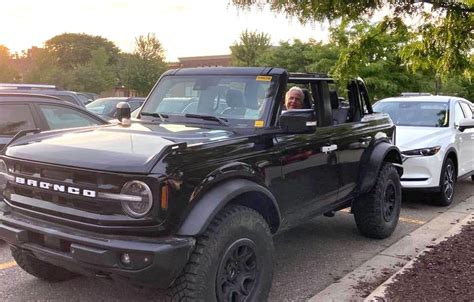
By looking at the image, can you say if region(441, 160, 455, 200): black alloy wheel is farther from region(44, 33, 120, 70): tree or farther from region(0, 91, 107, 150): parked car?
region(44, 33, 120, 70): tree

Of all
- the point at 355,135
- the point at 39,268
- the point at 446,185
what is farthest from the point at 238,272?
the point at 446,185

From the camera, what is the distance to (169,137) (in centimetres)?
369

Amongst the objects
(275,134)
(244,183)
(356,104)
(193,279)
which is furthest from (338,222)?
(193,279)

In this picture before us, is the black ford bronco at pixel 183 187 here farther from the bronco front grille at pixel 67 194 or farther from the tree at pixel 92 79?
the tree at pixel 92 79

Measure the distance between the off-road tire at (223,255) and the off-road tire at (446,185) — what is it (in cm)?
477

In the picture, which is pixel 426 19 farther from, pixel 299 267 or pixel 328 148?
pixel 299 267

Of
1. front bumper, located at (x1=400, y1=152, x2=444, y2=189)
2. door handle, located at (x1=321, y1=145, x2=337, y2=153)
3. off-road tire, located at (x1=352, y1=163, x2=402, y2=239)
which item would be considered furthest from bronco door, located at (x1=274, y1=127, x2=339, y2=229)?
front bumper, located at (x1=400, y1=152, x2=444, y2=189)

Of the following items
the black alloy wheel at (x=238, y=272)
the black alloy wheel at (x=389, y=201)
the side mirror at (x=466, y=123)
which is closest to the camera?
the black alloy wheel at (x=238, y=272)

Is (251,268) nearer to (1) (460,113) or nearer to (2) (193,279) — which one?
(2) (193,279)

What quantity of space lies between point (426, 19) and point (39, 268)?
12.8ft

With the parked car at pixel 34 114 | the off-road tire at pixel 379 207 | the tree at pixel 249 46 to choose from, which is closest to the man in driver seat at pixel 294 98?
the off-road tire at pixel 379 207

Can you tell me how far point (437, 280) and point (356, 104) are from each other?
7.74 feet

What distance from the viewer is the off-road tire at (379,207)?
5.69m

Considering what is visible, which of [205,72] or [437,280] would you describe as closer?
[437,280]
